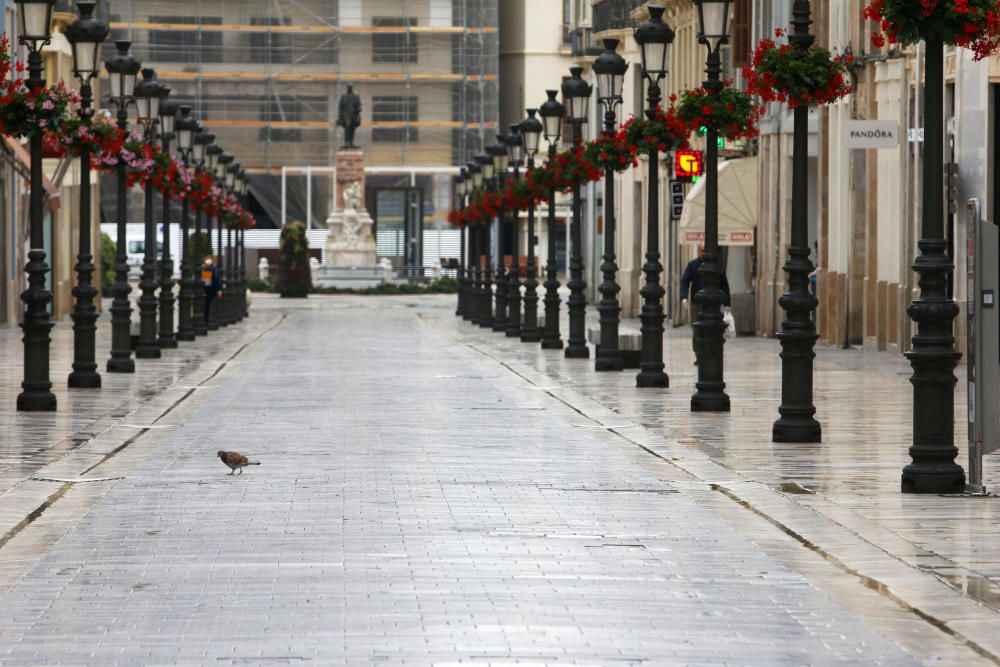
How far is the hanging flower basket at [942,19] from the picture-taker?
13.6 meters

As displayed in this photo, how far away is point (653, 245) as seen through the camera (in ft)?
88.1

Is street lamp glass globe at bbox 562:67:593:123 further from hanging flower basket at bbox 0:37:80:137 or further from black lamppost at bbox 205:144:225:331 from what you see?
black lamppost at bbox 205:144:225:331

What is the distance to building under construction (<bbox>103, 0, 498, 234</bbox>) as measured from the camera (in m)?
103

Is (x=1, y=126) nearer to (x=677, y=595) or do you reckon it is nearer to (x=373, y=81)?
(x=677, y=595)

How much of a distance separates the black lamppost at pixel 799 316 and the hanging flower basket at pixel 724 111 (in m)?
5.52

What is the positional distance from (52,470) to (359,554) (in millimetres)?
5065

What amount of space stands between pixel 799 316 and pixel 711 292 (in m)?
4.30

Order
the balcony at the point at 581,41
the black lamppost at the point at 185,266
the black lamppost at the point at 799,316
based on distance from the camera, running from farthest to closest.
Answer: the balcony at the point at 581,41 → the black lamppost at the point at 185,266 → the black lamppost at the point at 799,316

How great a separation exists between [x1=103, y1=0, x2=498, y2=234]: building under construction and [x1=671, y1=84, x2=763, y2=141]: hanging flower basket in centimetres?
7991

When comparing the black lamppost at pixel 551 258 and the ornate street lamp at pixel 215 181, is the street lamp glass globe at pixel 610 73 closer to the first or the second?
the black lamppost at pixel 551 258

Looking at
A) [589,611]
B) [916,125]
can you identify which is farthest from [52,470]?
[916,125]

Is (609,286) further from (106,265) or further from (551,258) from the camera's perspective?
(106,265)

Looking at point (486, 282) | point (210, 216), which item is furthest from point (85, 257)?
point (210, 216)

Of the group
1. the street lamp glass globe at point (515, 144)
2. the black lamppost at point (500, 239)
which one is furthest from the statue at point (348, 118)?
the street lamp glass globe at point (515, 144)
